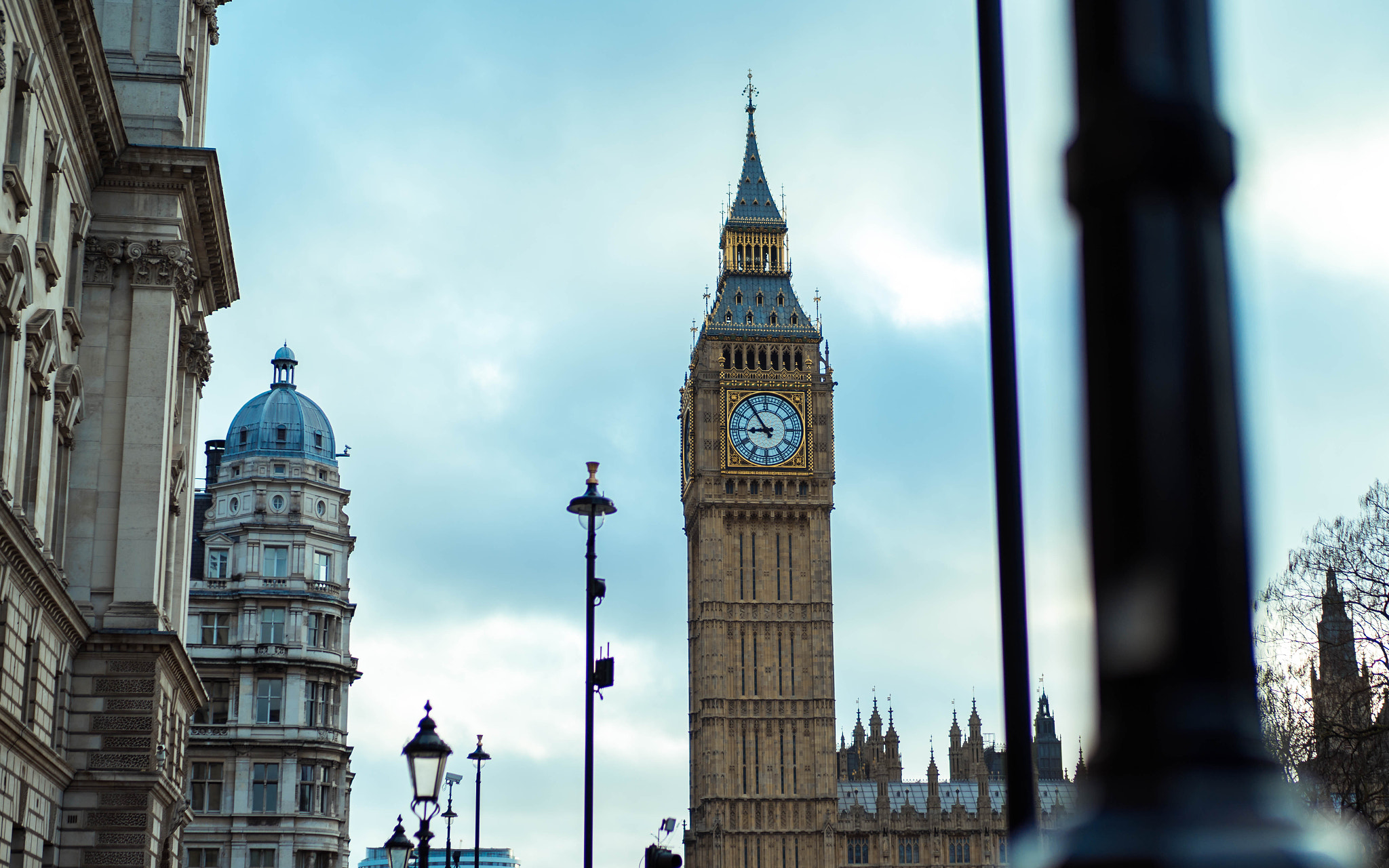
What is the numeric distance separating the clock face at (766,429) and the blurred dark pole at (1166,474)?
115 m

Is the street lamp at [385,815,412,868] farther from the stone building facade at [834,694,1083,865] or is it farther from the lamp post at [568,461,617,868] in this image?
the stone building facade at [834,694,1083,865]

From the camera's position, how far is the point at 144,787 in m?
30.9

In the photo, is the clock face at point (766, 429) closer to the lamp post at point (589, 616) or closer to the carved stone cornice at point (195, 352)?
the carved stone cornice at point (195, 352)

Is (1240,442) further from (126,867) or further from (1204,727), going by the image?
(126,867)

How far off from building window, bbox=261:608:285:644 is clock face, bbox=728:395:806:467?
52723 millimetres

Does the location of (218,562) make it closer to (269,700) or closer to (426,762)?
(269,700)

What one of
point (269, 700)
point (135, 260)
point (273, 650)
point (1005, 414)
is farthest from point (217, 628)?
point (1005, 414)

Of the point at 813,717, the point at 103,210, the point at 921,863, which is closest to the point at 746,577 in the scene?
the point at 813,717

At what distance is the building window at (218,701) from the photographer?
66375mm

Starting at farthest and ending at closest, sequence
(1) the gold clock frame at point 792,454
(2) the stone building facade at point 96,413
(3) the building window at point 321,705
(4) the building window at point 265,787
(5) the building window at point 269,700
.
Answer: (1) the gold clock frame at point 792,454, (3) the building window at point 321,705, (5) the building window at point 269,700, (4) the building window at point 265,787, (2) the stone building facade at point 96,413

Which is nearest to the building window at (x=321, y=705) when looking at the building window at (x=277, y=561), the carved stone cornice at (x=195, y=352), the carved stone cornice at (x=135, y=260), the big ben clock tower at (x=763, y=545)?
the building window at (x=277, y=561)

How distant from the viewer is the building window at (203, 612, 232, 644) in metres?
67.8

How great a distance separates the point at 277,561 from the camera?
69938 millimetres

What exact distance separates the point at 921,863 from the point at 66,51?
99143 mm
